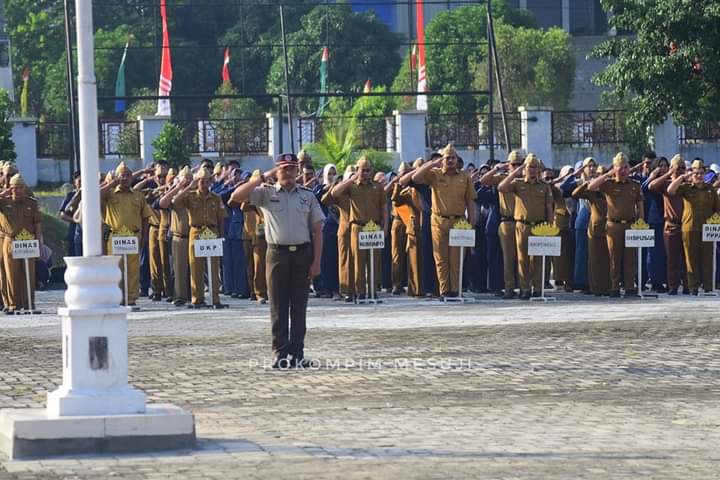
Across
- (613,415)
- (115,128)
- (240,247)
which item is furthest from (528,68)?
(613,415)

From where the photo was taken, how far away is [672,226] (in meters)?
25.0

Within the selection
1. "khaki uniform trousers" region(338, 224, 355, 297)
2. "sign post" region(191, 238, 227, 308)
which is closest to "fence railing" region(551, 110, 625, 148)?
"khaki uniform trousers" region(338, 224, 355, 297)

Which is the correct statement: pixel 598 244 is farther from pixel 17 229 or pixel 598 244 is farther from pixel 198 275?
pixel 17 229

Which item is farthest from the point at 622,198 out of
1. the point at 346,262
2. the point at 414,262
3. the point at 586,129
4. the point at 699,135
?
the point at 586,129

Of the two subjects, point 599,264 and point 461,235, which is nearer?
point 461,235

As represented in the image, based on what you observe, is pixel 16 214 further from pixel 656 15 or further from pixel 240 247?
pixel 656 15

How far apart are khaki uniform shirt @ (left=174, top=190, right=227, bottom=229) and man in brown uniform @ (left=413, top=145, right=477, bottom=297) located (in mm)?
2791

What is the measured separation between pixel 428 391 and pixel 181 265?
11.0 metres

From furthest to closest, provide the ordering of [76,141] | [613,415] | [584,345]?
1. [76,141]
2. [584,345]
3. [613,415]

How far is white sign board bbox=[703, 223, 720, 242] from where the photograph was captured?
24531 mm

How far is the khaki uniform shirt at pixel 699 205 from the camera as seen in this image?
81.0 feet

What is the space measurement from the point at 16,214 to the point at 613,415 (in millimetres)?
12778

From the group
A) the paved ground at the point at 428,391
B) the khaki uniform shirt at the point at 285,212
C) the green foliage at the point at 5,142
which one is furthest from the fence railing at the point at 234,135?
the khaki uniform shirt at the point at 285,212

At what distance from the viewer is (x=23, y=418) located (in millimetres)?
10766
